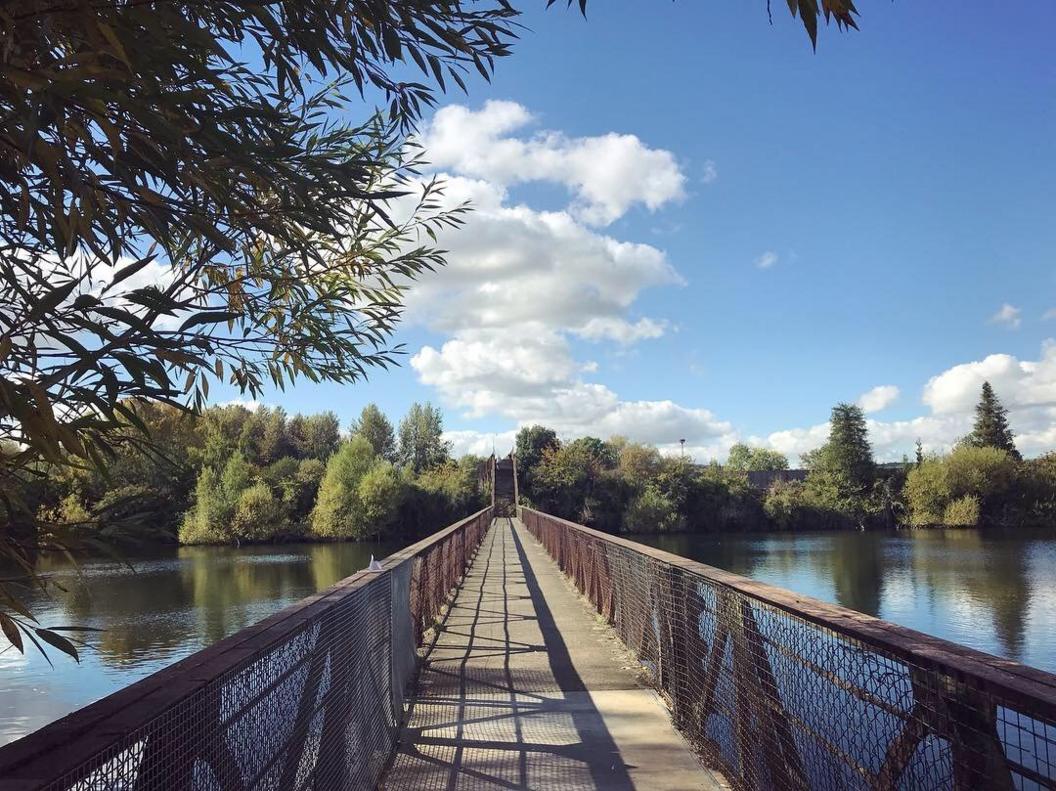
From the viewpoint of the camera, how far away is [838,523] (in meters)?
63.0

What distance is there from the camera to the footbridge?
180 cm

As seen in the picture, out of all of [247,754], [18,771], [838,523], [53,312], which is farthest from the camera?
[838,523]

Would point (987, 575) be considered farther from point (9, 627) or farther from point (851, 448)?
point (851, 448)

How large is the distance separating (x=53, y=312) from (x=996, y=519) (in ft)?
218

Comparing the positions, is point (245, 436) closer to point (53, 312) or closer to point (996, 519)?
point (996, 519)

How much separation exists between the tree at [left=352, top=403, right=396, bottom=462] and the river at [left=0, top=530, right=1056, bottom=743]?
46343mm

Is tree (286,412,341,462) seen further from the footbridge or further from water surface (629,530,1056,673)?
the footbridge

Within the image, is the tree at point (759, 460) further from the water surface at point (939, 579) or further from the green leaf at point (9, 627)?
the green leaf at point (9, 627)

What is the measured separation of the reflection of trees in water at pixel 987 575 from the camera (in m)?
17.8

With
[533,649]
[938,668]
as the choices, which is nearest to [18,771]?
[938,668]

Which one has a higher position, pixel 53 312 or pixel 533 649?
pixel 53 312

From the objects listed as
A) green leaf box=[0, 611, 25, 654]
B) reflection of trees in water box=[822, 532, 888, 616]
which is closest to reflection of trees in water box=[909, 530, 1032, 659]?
reflection of trees in water box=[822, 532, 888, 616]

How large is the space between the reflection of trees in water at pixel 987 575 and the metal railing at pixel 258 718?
13.8 metres

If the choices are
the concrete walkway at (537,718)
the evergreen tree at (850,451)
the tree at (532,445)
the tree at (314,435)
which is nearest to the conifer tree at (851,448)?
the evergreen tree at (850,451)
